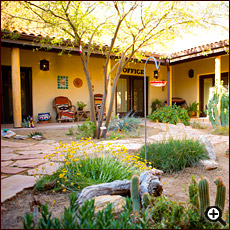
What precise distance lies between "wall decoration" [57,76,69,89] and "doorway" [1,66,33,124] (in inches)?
42.0

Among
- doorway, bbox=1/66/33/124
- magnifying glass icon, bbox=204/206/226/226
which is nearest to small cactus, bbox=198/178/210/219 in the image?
magnifying glass icon, bbox=204/206/226/226

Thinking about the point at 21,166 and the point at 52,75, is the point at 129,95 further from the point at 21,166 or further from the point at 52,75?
the point at 21,166

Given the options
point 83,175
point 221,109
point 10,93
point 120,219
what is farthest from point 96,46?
point 120,219

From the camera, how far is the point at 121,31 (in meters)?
5.37

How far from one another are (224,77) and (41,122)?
7990mm

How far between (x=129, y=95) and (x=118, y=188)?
345 inches

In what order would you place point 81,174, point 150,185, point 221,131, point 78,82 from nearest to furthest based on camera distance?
point 150,185 < point 81,174 < point 221,131 < point 78,82

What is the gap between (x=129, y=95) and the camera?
10.6 metres

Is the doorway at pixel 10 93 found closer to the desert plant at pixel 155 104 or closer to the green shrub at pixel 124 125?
the green shrub at pixel 124 125

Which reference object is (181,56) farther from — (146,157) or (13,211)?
(13,211)

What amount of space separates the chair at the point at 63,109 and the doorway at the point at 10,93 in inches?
37.1

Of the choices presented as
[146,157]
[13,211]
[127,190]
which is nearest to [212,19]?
[146,157]

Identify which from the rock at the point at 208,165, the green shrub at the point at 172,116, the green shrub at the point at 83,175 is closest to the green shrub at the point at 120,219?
the green shrub at the point at 83,175

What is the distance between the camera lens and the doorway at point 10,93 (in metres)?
7.66
